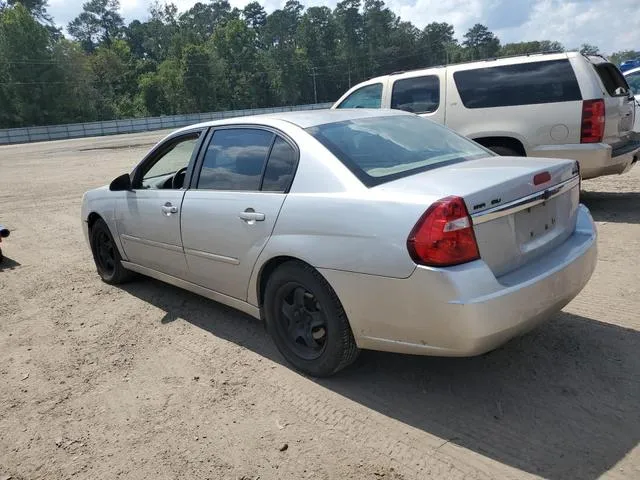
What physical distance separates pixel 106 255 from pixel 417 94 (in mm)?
4820

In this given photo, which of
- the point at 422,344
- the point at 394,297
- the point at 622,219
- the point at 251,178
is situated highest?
the point at 251,178

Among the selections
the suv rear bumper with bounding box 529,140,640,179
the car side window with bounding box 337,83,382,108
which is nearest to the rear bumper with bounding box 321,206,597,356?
the suv rear bumper with bounding box 529,140,640,179

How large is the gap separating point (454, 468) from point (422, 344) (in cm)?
62

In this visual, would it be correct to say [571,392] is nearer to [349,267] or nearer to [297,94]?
[349,267]

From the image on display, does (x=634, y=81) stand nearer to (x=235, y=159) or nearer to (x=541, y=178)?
(x=541, y=178)

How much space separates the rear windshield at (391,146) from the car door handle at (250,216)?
0.62m

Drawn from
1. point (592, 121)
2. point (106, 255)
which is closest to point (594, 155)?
point (592, 121)

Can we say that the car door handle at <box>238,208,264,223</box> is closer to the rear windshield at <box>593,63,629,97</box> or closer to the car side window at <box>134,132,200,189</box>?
the car side window at <box>134,132,200,189</box>

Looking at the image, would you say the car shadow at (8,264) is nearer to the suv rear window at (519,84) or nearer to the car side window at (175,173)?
the car side window at (175,173)

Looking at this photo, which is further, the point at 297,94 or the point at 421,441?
the point at 297,94

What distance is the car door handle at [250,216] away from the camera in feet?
11.7

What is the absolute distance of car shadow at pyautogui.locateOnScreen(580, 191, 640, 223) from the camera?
681 cm

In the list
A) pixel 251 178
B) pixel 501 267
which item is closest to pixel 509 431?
pixel 501 267

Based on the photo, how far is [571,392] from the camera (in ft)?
10.2
